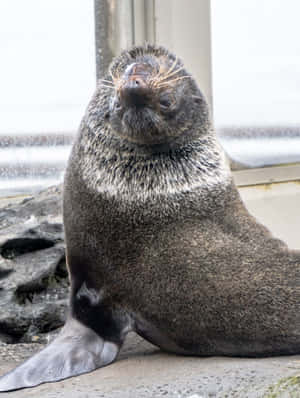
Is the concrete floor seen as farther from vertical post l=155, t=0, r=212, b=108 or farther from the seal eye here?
vertical post l=155, t=0, r=212, b=108

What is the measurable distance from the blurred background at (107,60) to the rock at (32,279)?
4.14 ft

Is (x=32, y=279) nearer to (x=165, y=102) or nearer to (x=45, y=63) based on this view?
(x=165, y=102)

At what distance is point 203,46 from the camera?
5.91m

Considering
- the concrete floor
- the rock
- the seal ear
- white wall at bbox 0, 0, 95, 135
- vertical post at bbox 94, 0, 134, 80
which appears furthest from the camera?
vertical post at bbox 94, 0, 134, 80

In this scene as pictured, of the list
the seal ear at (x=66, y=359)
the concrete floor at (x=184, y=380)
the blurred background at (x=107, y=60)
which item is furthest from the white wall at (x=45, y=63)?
the concrete floor at (x=184, y=380)

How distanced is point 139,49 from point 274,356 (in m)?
1.26

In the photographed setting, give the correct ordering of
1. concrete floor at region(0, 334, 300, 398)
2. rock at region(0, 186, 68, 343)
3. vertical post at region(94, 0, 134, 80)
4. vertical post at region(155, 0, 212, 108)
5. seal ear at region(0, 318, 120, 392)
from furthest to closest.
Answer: vertical post at region(155, 0, 212, 108) → vertical post at region(94, 0, 134, 80) → rock at region(0, 186, 68, 343) → seal ear at region(0, 318, 120, 392) → concrete floor at region(0, 334, 300, 398)

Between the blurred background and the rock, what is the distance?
1.26 metres

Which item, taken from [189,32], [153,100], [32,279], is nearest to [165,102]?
[153,100]

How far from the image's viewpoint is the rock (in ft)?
11.8

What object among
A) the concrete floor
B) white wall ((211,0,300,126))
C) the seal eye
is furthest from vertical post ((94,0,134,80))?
the concrete floor

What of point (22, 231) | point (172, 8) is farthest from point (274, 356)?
point (172, 8)

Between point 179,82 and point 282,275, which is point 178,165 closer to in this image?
point 179,82

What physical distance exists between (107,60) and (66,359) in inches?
125
